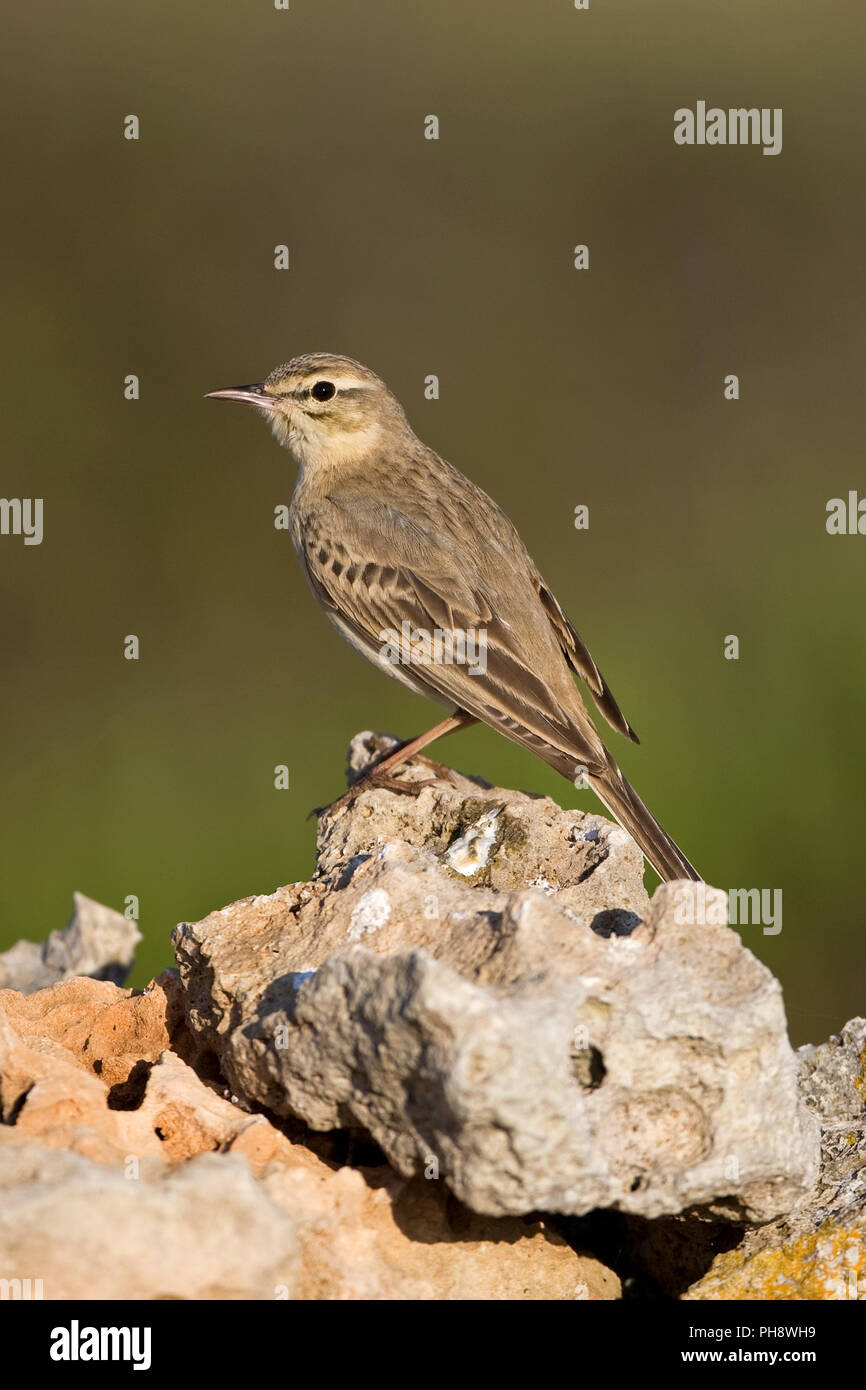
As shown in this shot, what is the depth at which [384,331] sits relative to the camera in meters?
17.6

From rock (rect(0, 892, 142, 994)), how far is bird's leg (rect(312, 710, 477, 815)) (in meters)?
1.30

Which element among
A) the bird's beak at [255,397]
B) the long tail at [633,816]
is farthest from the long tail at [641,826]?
the bird's beak at [255,397]

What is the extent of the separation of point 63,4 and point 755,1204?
759 inches

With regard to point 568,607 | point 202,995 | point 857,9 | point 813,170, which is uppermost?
point 857,9

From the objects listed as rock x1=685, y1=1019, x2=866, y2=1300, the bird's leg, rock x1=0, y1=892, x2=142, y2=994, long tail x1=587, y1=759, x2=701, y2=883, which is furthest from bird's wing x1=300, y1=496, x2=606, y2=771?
rock x1=685, y1=1019, x2=866, y2=1300

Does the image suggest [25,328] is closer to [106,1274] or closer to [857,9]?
[857,9]

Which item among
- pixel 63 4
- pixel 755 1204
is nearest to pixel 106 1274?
pixel 755 1204

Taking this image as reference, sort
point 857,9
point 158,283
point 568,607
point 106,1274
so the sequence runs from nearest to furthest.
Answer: point 106,1274 → point 568,607 → point 158,283 → point 857,9

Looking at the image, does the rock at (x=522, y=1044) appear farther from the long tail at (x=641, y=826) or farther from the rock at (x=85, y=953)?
the rock at (x=85, y=953)

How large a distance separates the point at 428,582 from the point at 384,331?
433 inches

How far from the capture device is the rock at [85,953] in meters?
6.83

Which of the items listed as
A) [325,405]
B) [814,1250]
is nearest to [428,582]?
[325,405]

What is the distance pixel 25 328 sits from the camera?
16.7m

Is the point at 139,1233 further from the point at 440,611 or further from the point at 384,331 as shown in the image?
the point at 384,331
